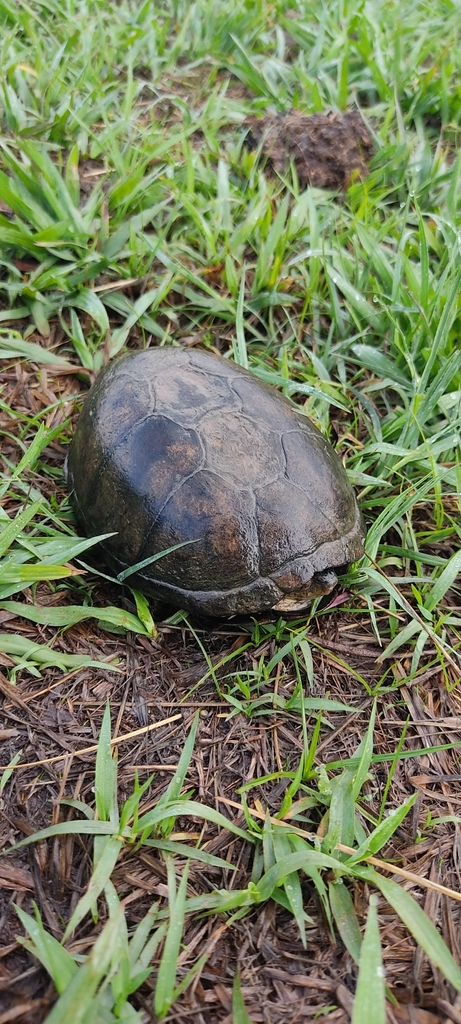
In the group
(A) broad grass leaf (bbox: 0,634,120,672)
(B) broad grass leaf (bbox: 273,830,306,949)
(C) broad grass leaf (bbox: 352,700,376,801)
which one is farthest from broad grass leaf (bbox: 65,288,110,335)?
(B) broad grass leaf (bbox: 273,830,306,949)

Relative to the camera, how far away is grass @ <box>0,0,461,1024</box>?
5.02 feet

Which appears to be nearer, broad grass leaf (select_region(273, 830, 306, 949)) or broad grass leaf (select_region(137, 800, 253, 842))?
broad grass leaf (select_region(273, 830, 306, 949))

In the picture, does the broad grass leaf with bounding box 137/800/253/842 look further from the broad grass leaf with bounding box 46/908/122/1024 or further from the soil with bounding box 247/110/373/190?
the soil with bounding box 247/110/373/190

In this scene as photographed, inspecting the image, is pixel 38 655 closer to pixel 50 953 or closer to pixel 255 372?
pixel 50 953

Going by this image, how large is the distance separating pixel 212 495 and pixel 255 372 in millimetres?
853

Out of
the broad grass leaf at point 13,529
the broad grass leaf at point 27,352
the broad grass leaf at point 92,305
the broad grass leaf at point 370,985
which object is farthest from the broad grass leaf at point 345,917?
the broad grass leaf at point 92,305

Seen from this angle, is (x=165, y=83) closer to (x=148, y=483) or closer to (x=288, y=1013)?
A: (x=148, y=483)

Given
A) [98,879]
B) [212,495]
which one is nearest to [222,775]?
[98,879]

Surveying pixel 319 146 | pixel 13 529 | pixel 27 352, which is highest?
pixel 319 146

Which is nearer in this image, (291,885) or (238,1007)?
(238,1007)

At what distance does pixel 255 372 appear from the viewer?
2604 millimetres

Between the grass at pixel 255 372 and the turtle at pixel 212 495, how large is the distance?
0.16 metres

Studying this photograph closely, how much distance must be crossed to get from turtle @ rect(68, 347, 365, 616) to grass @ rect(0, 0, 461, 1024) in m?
0.16

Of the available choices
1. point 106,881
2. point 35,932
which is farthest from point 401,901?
point 35,932
